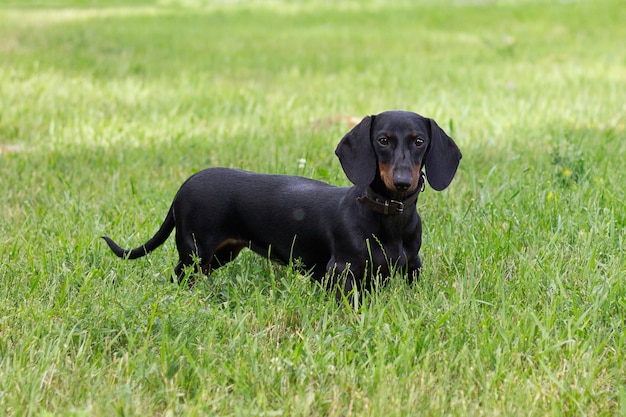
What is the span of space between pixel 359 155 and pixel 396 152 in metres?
0.17

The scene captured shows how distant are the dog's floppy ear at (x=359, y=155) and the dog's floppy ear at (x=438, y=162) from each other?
0.78 ft

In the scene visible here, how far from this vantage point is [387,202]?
3123 mm

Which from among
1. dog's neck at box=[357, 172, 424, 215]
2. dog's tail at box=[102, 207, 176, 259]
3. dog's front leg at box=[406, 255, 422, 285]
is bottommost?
dog's tail at box=[102, 207, 176, 259]

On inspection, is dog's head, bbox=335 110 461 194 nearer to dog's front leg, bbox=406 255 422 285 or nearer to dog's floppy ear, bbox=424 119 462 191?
dog's floppy ear, bbox=424 119 462 191

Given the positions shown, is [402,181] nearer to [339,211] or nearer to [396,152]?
[396,152]

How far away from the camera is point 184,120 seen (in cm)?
668

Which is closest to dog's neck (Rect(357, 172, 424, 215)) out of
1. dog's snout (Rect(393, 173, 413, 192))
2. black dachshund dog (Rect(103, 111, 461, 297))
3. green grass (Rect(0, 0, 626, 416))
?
black dachshund dog (Rect(103, 111, 461, 297))

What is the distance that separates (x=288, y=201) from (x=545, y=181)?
5.84ft

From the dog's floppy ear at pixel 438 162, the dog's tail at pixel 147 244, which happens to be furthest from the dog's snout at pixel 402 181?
the dog's tail at pixel 147 244

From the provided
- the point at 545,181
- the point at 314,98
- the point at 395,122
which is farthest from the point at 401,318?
the point at 314,98

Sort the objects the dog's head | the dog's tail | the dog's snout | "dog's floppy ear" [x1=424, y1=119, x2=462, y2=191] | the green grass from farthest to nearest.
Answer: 1. the dog's tail
2. "dog's floppy ear" [x1=424, y1=119, x2=462, y2=191]
3. the dog's head
4. the dog's snout
5. the green grass

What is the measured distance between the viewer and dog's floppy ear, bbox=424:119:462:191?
126 inches

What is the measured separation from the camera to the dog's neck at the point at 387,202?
3119 millimetres

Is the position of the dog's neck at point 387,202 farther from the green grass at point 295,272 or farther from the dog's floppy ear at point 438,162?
the green grass at point 295,272
